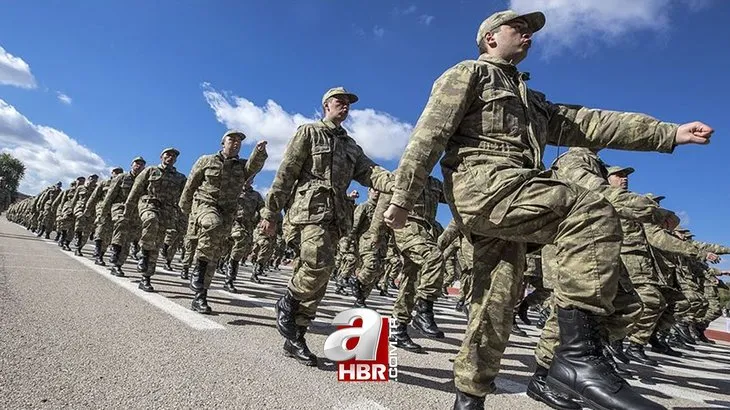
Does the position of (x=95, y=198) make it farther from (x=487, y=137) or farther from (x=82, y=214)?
(x=487, y=137)

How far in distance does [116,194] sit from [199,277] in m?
5.81

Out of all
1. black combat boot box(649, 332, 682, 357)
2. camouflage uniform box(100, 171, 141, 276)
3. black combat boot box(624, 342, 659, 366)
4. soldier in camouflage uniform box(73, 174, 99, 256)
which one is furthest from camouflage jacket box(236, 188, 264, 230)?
black combat boot box(649, 332, 682, 357)

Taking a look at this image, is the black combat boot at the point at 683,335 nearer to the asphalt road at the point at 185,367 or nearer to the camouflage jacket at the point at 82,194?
the asphalt road at the point at 185,367

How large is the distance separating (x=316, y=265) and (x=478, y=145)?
5.73 ft

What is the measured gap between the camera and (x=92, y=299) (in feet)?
16.1

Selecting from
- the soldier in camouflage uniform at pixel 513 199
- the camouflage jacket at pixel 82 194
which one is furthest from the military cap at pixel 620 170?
the camouflage jacket at pixel 82 194

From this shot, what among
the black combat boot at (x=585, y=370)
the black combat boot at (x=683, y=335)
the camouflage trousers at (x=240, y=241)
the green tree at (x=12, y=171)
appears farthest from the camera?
the green tree at (x=12, y=171)

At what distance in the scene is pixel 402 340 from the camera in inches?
178

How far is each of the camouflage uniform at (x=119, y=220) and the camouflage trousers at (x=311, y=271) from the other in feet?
19.2

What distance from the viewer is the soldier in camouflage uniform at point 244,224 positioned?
9795 mm

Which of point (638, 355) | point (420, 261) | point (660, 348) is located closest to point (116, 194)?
point (420, 261)

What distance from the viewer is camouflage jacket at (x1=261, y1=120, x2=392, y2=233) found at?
3.81 m

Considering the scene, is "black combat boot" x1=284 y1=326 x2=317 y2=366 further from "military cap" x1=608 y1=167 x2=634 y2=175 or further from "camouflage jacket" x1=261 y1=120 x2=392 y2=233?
"military cap" x1=608 y1=167 x2=634 y2=175

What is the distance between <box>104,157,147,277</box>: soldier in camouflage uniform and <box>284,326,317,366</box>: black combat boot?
587cm
